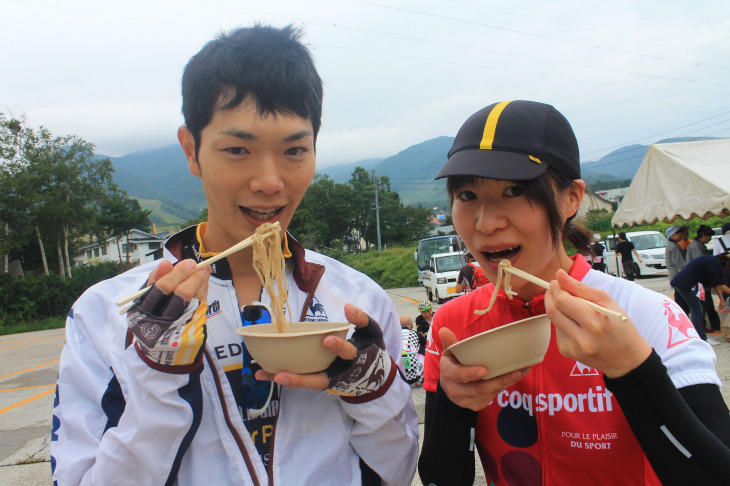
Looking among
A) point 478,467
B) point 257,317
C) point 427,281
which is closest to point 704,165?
point 478,467

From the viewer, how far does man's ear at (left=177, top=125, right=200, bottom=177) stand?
64.3 inches

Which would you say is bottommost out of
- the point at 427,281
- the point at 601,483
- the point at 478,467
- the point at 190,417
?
the point at 427,281

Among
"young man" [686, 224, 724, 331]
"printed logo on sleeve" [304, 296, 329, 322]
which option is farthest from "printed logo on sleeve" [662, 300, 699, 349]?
"young man" [686, 224, 724, 331]

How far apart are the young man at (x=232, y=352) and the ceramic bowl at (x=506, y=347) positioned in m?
0.30

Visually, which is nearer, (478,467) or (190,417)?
(190,417)

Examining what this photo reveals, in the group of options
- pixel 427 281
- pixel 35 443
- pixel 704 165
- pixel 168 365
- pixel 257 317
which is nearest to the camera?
pixel 168 365

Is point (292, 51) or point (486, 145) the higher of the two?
point (292, 51)

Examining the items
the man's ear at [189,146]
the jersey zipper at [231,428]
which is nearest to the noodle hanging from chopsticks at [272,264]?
the jersey zipper at [231,428]

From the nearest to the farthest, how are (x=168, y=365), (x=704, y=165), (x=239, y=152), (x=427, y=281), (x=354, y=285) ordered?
(x=168, y=365) < (x=239, y=152) < (x=354, y=285) < (x=704, y=165) < (x=427, y=281)

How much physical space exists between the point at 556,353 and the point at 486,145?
732mm

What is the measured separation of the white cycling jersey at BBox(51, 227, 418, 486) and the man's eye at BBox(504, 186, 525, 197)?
72 centimetres

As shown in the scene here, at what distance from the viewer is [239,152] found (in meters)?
1.48

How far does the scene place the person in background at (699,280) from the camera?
7461 millimetres

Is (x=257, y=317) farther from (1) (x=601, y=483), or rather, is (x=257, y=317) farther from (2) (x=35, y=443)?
(2) (x=35, y=443)
